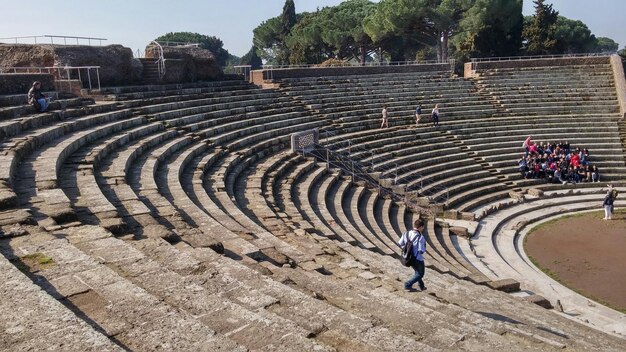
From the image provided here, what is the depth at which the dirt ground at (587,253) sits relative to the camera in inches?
420

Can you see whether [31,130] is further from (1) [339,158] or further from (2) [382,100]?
(2) [382,100]

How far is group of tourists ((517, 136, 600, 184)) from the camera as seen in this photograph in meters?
18.8

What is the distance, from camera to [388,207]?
47.2 feet

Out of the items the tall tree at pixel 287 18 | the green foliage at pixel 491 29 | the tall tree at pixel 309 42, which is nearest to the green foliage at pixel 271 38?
the tall tree at pixel 287 18

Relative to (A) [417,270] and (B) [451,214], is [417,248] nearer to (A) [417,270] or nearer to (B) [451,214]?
(A) [417,270]

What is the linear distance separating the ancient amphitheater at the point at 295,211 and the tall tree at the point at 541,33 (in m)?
12.1

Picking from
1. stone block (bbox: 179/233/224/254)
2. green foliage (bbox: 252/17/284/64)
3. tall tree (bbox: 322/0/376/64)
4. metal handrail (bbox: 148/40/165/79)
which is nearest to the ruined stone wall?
metal handrail (bbox: 148/40/165/79)

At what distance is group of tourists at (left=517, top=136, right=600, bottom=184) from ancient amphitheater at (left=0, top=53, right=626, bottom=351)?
1.96 ft

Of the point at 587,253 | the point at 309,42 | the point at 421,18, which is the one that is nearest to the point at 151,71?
the point at 587,253

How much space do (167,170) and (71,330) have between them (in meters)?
7.97

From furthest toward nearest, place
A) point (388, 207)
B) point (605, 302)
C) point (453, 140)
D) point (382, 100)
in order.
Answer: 1. point (382, 100)
2. point (453, 140)
3. point (388, 207)
4. point (605, 302)

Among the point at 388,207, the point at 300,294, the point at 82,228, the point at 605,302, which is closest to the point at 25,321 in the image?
the point at 300,294

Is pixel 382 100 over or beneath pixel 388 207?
over

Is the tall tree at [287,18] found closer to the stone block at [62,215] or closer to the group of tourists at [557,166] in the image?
the group of tourists at [557,166]
